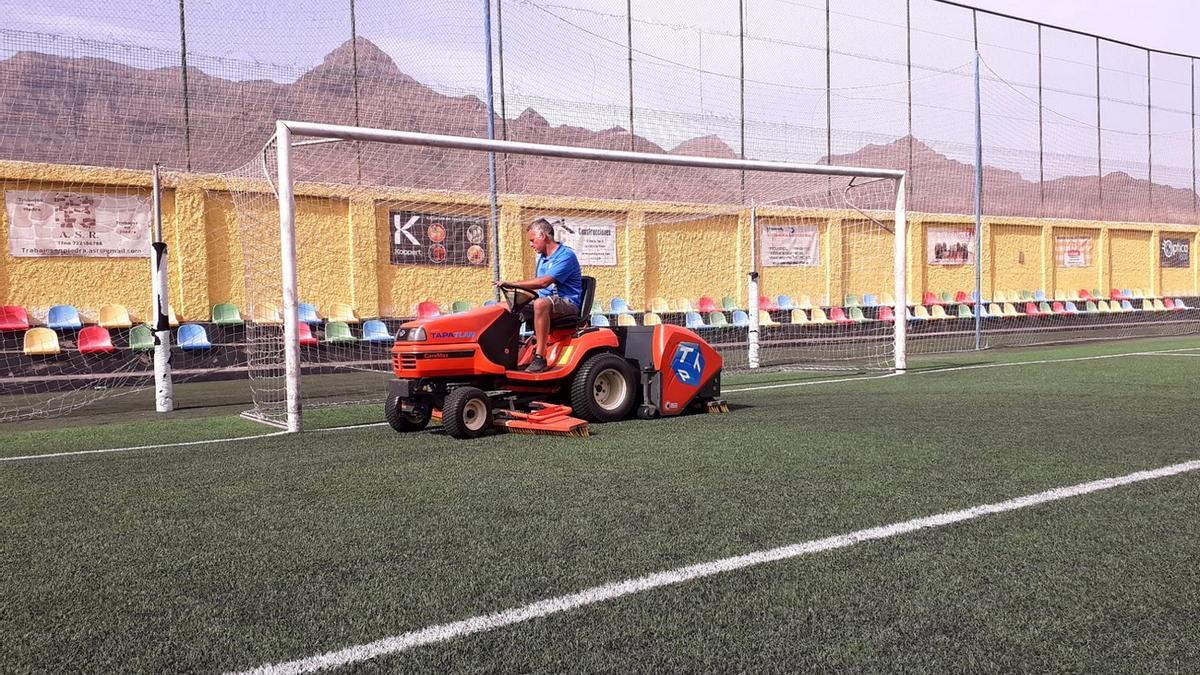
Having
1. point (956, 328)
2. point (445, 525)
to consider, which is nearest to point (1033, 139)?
point (956, 328)

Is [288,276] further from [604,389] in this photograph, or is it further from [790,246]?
[790,246]

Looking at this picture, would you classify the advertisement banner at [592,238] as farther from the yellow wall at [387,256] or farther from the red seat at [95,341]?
the red seat at [95,341]

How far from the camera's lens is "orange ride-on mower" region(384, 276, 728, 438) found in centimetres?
614

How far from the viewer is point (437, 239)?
614 inches

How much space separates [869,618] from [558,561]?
109 centimetres

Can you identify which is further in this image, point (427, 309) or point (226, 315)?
point (427, 309)

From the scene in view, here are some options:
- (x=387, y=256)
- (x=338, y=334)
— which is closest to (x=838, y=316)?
(x=387, y=256)

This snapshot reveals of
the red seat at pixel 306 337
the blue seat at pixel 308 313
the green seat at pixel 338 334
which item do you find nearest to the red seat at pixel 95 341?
the red seat at pixel 306 337

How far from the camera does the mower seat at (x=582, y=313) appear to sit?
6805 mm

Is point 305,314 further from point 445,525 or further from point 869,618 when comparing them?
point 869,618

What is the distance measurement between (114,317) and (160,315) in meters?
5.05

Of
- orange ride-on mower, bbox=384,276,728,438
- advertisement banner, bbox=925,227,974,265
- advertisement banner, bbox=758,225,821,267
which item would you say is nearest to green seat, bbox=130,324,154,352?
orange ride-on mower, bbox=384,276,728,438

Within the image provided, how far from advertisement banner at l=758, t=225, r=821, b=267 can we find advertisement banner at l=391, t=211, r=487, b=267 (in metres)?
6.92

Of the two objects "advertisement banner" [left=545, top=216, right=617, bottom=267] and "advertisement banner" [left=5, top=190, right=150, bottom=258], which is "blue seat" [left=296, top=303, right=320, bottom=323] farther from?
"advertisement banner" [left=545, top=216, right=617, bottom=267]
